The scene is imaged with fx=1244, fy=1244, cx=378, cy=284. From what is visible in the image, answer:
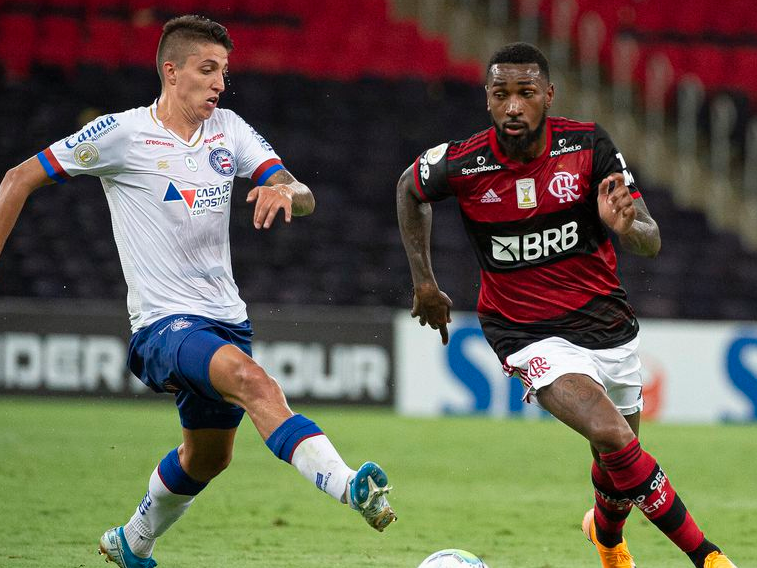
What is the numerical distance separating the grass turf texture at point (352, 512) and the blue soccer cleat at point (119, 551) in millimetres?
227

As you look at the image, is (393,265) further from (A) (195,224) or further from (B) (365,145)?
(A) (195,224)

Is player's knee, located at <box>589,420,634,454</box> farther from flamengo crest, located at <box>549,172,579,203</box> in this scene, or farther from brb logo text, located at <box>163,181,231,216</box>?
brb logo text, located at <box>163,181,231,216</box>

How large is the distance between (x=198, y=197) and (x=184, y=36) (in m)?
0.79

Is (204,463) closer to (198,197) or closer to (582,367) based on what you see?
(198,197)

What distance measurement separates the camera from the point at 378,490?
4820mm

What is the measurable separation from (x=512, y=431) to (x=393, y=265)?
13.5ft

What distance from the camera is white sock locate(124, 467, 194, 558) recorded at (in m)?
6.33

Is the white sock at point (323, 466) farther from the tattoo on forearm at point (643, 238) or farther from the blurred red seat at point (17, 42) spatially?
the blurred red seat at point (17, 42)

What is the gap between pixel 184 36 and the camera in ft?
19.7

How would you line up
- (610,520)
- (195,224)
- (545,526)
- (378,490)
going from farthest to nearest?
(545,526), (610,520), (195,224), (378,490)

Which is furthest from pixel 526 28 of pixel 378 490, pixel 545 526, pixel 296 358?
pixel 378 490

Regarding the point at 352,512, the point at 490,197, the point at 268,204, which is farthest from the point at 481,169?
the point at 352,512

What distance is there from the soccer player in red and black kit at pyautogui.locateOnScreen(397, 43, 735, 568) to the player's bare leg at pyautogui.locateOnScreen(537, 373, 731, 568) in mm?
89

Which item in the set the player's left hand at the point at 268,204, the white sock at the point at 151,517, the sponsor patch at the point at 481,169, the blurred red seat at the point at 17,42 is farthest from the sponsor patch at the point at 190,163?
the blurred red seat at the point at 17,42
